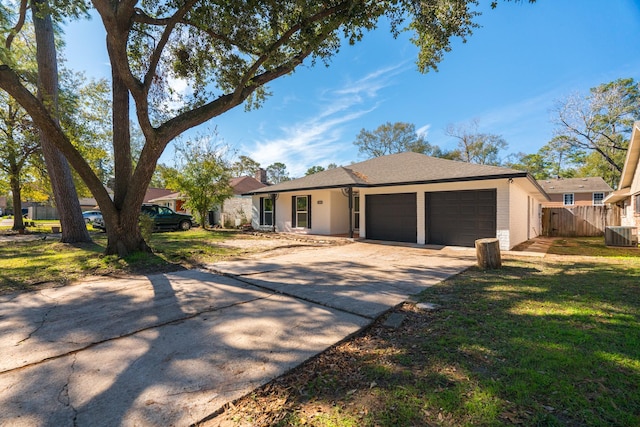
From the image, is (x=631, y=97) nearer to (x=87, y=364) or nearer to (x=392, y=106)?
(x=392, y=106)

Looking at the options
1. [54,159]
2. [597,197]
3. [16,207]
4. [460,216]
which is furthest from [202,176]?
[597,197]

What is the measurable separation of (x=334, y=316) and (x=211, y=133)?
17.2 meters

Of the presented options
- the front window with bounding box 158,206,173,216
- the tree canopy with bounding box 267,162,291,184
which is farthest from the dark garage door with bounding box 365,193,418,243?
the tree canopy with bounding box 267,162,291,184

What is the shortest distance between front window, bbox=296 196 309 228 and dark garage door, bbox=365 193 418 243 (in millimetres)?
3842

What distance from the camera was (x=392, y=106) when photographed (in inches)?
743

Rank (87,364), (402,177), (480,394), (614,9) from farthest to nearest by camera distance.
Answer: (402,177) → (614,9) → (87,364) → (480,394)

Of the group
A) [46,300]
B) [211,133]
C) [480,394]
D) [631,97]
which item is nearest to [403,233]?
[480,394]

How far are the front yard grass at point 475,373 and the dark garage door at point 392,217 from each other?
24.7ft

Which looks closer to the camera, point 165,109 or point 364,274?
point 364,274

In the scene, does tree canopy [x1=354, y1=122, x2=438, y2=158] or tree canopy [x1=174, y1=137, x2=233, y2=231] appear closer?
tree canopy [x1=174, y1=137, x2=233, y2=231]

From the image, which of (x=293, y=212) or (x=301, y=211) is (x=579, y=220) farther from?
(x=293, y=212)

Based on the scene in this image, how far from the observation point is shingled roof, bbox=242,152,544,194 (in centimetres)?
953

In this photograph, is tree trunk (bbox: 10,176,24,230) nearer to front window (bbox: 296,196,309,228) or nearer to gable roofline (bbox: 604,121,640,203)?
front window (bbox: 296,196,309,228)

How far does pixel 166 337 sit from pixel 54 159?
33.8 ft
